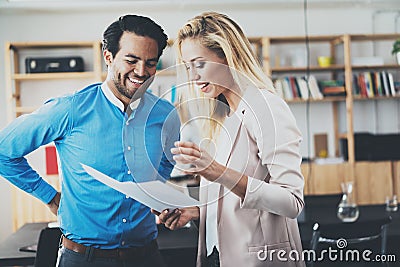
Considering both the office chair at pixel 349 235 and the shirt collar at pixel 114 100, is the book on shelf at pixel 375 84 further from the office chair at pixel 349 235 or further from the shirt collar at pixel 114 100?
the shirt collar at pixel 114 100

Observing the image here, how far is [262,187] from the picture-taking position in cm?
191

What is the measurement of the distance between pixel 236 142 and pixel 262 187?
253 millimetres

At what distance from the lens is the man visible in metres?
2.11

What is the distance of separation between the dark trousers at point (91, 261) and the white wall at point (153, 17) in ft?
1.25

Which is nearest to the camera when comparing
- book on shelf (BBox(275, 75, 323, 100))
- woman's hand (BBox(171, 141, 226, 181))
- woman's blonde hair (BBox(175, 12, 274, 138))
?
woman's hand (BBox(171, 141, 226, 181))

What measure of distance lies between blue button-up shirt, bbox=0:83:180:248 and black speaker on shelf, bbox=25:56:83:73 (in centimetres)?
52

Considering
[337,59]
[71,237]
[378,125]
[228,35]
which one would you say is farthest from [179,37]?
[378,125]

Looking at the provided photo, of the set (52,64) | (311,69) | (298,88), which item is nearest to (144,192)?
(52,64)

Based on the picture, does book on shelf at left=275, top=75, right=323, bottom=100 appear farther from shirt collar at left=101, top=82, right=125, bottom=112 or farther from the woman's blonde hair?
shirt collar at left=101, top=82, right=125, bottom=112

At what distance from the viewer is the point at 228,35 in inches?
83.5

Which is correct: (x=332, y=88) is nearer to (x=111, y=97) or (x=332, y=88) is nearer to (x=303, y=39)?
(x=303, y=39)

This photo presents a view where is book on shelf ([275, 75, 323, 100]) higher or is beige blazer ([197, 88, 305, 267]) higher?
book on shelf ([275, 75, 323, 100])

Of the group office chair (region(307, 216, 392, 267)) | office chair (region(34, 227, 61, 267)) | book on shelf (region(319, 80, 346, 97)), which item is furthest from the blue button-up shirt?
book on shelf (region(319, 80, 346, 97))

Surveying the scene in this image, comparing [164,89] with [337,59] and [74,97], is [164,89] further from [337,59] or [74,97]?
[337,59]
